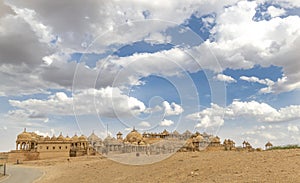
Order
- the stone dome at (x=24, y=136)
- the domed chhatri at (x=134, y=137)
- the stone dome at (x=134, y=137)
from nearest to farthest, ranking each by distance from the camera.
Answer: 1. the domed chhatri at (x=134, y=137)
2. the stone dome at (x=134, y=137)
3. the stone dome at (x=24, y=136)

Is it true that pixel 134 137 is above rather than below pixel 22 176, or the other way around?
above

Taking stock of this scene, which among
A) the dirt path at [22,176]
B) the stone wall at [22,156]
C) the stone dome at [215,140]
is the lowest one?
the dirt path at [22,176]

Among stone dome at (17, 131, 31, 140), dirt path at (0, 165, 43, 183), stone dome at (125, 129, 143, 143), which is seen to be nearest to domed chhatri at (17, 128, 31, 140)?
stone dome at (17, 131, 31, 140)

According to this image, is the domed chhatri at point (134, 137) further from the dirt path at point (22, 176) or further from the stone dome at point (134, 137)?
the dirt path at point (22, 176)

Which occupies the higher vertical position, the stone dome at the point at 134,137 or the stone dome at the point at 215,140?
the stone dome at the point at 134,137

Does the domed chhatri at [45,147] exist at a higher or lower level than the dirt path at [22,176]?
higher

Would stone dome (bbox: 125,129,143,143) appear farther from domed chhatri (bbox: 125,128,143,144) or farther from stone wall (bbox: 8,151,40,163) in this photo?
stone wall (bbox: 8,151,40,163)

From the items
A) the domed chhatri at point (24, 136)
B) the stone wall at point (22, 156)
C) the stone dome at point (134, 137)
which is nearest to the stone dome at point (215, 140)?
the stone dome at point (134, 137)

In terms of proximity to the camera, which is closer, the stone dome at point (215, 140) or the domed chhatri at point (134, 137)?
the stone dome at point (215, 140)

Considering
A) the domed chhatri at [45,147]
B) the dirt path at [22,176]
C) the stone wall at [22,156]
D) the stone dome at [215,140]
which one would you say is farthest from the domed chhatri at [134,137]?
the dirt path at [22,176]

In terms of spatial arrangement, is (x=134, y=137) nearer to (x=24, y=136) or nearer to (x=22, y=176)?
(x=24, y=136)

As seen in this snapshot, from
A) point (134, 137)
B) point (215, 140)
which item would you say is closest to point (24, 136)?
point (134, 137)

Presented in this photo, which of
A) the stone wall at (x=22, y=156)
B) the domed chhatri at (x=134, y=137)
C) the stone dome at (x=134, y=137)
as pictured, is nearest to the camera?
the stone wall at (x=22, y=156)

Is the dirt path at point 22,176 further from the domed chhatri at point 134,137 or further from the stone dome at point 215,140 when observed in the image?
the stone dome at point 215,140
